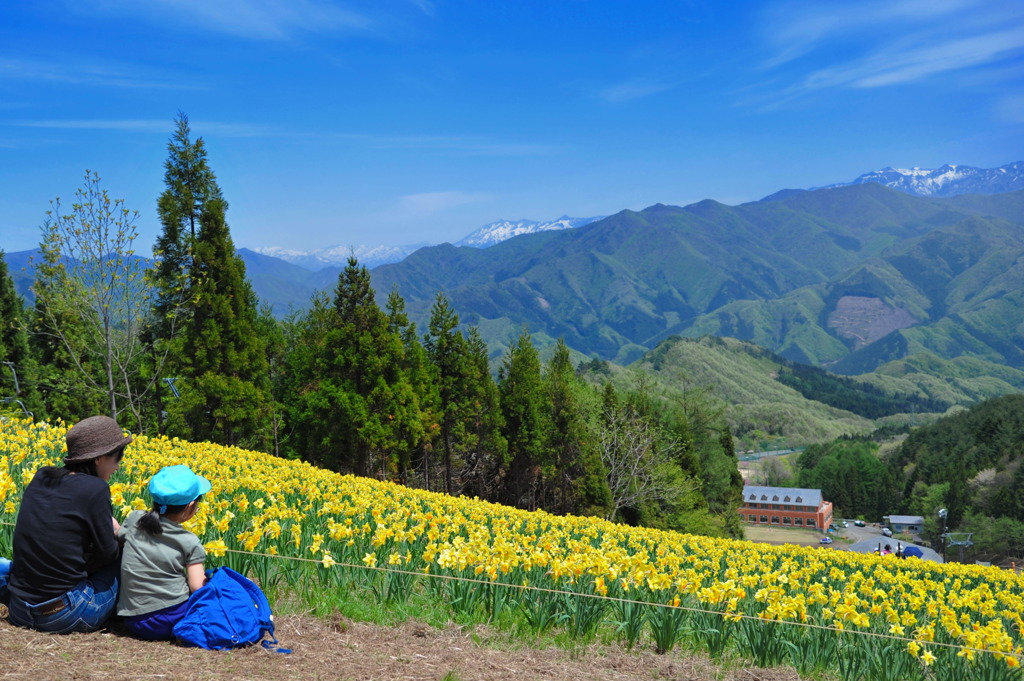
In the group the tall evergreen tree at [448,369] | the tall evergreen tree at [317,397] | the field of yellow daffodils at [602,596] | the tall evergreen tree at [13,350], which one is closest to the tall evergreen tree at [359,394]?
the tall evergreen tree at [317,397]

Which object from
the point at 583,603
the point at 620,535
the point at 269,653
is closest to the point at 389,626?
the point at 269,653

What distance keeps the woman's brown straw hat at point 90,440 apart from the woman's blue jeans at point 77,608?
2.93 ft

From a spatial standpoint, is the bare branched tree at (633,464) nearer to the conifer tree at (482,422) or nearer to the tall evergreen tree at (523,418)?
the tall evergreen tree at (523,418)

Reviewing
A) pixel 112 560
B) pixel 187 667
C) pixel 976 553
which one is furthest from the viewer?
pixel 976 553

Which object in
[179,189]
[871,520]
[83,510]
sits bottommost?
[871,520]

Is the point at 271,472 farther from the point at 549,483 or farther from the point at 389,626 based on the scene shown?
the point at 549,483

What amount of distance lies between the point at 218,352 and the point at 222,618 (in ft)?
81.1

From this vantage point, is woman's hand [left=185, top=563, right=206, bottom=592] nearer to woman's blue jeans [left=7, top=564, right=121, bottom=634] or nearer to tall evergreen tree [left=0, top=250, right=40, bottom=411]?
woman's blue jeans [left=7, top=564, right=121, bottom=634]

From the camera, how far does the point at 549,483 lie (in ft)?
124

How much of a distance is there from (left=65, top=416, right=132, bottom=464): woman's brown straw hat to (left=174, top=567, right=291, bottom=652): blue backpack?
1226 mm

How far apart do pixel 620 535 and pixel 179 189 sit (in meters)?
22.9

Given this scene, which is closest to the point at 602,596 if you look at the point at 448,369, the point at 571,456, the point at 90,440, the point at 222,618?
the point at 222,618

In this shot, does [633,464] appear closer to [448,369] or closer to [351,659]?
[448,369]

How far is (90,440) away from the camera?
16.9 ft
